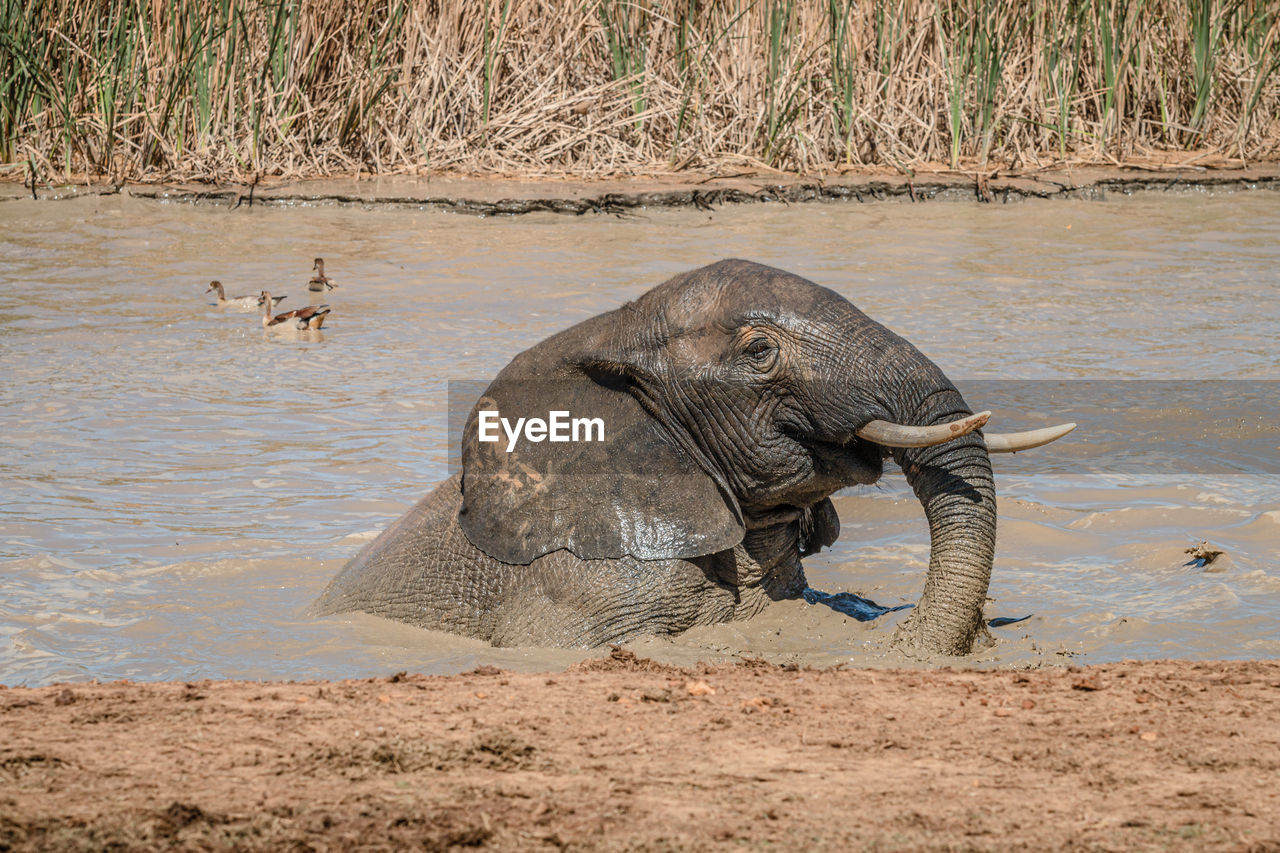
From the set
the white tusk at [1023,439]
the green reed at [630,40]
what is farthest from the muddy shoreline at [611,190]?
the white tusk at [1023,439]

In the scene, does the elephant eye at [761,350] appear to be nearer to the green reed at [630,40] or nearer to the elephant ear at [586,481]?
the elephant ear at [586,481]

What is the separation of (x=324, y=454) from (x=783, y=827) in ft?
18.8

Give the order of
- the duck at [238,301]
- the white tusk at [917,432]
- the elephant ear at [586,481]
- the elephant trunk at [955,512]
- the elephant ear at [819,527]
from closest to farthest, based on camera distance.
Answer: the white tusk at [917,432], the elephant trunk at [955,512], the elephant ear at [586,481], the elephant ear at [819,527], the duck at [238,301]

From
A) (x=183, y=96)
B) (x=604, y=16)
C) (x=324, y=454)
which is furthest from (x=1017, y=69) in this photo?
(x=324, y=454)

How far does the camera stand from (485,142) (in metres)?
18.1

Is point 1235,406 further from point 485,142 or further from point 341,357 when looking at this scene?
point 485,142

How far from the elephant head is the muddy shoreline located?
12.0 metres

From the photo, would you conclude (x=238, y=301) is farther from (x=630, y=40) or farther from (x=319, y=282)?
(x=630, y=40)

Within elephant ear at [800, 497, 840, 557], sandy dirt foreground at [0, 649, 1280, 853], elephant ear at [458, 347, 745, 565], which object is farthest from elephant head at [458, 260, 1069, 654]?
sandy dirt foreground at [0, 649, 1280, 853]

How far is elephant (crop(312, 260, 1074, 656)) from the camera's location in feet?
15.2

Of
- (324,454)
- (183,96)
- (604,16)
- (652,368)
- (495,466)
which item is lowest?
(324,454)

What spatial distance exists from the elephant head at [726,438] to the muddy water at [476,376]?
393 mm

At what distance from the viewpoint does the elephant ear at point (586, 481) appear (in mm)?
4914

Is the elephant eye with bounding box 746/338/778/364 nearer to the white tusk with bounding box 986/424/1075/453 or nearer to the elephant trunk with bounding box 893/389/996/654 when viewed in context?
the elephant trunk with bounding box 893/389/996/654
